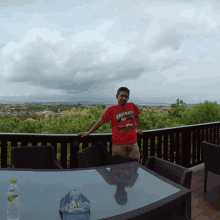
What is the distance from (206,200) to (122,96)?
2090 millimetres

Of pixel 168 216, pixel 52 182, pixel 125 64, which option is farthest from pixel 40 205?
pixel 125 64

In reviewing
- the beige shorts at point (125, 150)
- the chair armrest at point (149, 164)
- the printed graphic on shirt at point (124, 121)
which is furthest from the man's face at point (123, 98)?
the chair armrest at point (149, 164)

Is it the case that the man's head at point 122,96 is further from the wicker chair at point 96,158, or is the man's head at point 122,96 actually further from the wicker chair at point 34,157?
the wicker chair at point 34,157

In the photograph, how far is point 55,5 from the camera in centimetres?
529

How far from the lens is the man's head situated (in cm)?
239

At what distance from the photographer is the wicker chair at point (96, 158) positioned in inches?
75.5

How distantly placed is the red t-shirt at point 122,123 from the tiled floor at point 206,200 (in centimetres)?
132

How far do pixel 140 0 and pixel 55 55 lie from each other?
4.78m

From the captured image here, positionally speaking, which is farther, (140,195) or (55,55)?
(55,55)

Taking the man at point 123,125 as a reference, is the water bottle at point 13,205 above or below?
below

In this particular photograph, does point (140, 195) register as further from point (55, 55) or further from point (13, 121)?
point (55, 55)

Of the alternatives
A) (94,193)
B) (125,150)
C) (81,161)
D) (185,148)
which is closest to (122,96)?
(125,150)

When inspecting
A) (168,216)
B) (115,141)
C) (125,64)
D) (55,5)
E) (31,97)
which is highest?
(55,5)

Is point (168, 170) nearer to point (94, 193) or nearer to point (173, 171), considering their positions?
point (173, 171)
